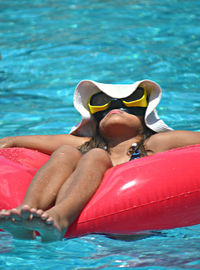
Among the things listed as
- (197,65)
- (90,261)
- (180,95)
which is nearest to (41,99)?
(180,95)

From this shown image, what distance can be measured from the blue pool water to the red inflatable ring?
10 cm

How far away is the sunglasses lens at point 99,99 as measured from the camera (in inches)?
147

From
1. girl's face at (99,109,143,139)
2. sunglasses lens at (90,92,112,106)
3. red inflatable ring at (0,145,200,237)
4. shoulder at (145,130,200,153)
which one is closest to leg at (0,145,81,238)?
red inflatable ring at (0,145,200,237)

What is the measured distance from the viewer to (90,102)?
3.79 meters

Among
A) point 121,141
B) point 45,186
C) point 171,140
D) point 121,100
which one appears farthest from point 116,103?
point 45,186

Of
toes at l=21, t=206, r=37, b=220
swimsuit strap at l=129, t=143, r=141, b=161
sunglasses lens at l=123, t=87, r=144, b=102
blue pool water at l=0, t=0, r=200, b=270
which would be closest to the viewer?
toes at l=21, t=206, r=37, b=220

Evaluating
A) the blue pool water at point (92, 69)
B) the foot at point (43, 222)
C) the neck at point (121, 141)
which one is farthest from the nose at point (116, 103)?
the foot at point (43, 222)

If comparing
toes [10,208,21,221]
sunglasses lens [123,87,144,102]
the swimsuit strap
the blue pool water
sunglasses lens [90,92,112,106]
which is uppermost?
toes [10,208,21,221]

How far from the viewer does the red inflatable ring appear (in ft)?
8.83

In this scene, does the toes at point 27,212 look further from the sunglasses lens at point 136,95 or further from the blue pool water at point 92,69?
the sunglasses lens at point 136,95

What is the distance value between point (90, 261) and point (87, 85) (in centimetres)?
185

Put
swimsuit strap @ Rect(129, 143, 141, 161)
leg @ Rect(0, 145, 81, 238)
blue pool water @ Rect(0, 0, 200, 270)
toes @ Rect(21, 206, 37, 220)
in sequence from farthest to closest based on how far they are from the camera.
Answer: swimsuit strap @ Rect(129, 143, 141, 161)
blue pool water @ Rect(0, 0, 200, 270)
leg @ Rect(0, 145, 81, 238)
toes @ Rect(21, 206, 37, 220)

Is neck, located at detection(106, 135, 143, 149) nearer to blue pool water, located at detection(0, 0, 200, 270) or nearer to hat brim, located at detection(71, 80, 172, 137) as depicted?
hat brim, located at detection(71, 80, 172, 137)

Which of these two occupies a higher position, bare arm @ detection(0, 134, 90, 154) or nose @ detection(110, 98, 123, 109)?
nose @ detection(110, 98, 123, 109)
